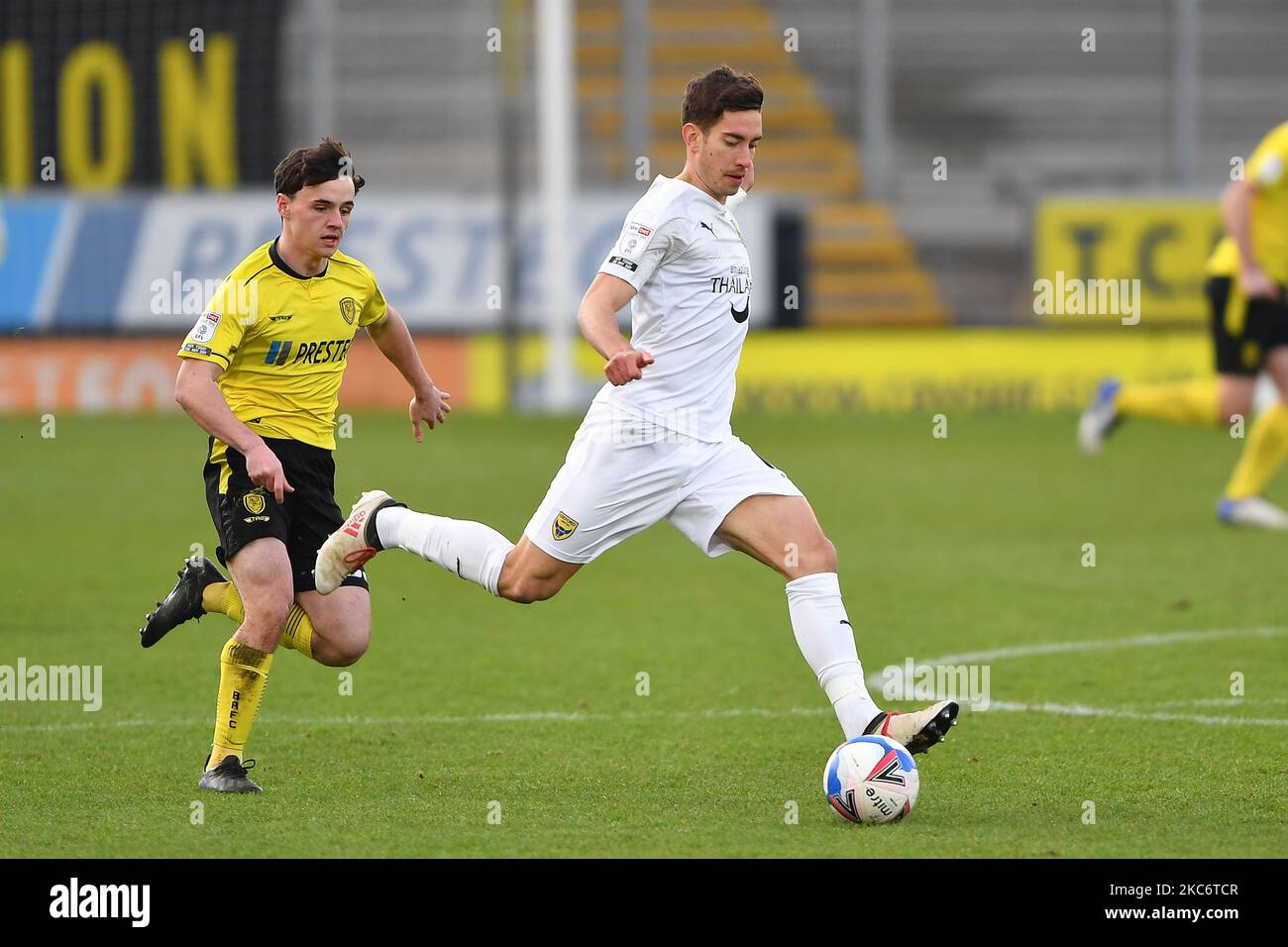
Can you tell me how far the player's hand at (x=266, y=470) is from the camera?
5.64m

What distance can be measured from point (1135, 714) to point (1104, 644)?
154 cm

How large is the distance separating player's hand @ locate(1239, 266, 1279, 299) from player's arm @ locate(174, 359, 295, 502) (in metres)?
7.35

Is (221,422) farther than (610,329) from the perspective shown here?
Yes

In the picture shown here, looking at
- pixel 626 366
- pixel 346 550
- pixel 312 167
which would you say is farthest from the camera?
pixel 346 550

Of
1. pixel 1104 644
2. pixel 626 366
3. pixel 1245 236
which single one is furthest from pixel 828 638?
pixel 1245 236

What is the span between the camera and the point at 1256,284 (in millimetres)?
11438

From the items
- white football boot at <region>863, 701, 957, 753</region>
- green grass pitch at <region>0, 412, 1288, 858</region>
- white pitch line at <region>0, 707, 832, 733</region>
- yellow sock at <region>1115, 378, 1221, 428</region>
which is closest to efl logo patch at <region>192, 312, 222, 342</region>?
green grass pitch at <region>0, 412, 1288, 858</region>

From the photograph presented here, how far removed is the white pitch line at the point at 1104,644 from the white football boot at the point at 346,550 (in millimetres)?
2704

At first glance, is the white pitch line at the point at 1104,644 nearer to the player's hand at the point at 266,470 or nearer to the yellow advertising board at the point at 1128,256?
the player's hand at the point at 266,470

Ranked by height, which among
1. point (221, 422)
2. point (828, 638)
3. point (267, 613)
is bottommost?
point (828, 638)

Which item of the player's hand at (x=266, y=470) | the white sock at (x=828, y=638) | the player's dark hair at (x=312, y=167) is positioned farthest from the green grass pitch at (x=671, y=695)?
the player's dark hair at (x=312, y=167)

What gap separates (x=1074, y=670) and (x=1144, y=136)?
18912 millimetres

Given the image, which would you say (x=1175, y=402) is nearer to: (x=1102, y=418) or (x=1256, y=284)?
(x=1102, y=418)

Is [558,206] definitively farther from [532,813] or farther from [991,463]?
[532,813]
